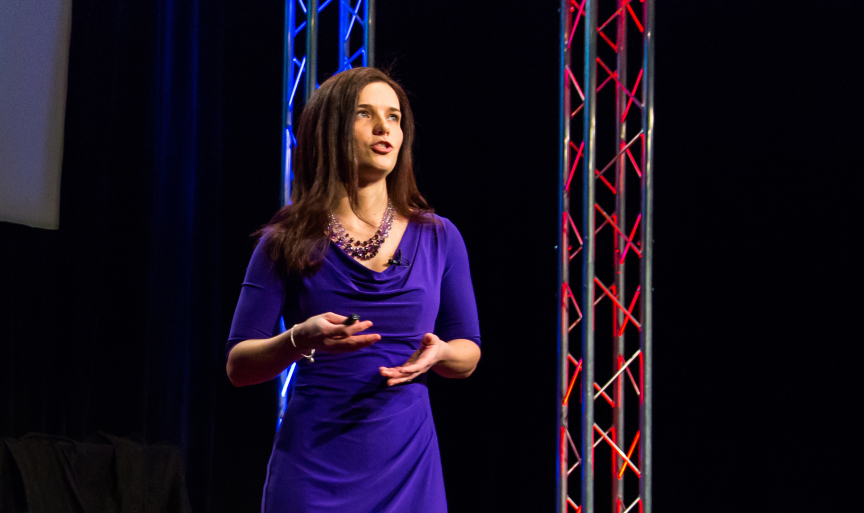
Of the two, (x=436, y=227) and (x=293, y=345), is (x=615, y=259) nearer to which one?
(x=436, y=227)

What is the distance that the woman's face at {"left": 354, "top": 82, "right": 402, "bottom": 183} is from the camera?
4.00 ft

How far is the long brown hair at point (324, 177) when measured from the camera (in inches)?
45.4

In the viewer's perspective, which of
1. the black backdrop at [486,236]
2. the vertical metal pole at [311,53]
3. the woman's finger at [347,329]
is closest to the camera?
the woman's finger at [347,329]

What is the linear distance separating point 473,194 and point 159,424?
169 centimetres

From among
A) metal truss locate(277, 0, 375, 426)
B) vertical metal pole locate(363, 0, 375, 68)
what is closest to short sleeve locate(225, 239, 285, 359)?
metal truss locate(277, 0, 375, 426)

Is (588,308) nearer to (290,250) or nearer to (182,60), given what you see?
(290,250)

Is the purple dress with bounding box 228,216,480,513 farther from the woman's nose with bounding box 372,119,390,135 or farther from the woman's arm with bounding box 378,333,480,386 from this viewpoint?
the woman's nose with bounding box 372,119,390,135

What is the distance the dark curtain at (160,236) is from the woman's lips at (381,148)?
2086 mm

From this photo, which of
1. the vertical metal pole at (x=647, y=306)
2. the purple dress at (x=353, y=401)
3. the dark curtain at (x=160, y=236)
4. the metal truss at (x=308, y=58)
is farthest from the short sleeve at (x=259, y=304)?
the dark curtain at (x=160, y=236)

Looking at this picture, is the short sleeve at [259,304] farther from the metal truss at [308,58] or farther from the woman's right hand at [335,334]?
the metal truss at [308,58]

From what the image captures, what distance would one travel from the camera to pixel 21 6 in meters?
2.88

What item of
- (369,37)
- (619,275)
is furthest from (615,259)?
(369,37)

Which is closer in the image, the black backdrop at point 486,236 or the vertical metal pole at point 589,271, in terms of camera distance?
the vertical metal pole at point 589,271

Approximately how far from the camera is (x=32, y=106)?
295 cm
